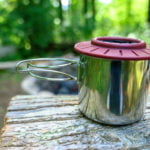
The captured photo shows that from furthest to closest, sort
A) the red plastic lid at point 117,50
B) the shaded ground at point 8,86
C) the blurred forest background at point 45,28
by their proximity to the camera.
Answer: the blurred forest background at point 45,28, the shaded ground at point 8,86, the red plastic lid at point 117,50

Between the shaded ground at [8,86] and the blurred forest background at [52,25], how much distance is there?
52.5 inches

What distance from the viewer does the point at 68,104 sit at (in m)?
1.15

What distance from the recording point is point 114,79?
2.57 feet

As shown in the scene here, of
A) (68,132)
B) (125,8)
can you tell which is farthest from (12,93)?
(125,8)

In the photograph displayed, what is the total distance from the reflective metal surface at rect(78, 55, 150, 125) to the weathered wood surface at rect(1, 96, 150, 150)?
0.06 m

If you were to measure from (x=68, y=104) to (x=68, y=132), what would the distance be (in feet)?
0.98

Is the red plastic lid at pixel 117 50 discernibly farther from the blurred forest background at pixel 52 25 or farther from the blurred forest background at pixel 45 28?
the blurred forest background at pixel 52 25

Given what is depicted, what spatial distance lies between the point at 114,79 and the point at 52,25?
17.8 ft

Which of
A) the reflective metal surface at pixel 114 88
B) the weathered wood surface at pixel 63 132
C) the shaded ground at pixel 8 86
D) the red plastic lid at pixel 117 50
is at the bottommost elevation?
the shaded ground at pixel 8 86

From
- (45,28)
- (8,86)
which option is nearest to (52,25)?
(45,28)

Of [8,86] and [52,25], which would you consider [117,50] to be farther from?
[52,25]

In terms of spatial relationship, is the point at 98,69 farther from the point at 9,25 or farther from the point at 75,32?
the point at 75,32

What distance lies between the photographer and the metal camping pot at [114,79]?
76cm

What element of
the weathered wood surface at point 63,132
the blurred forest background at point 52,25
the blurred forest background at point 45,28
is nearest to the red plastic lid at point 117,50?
the weathered wood surface at point 63,132
